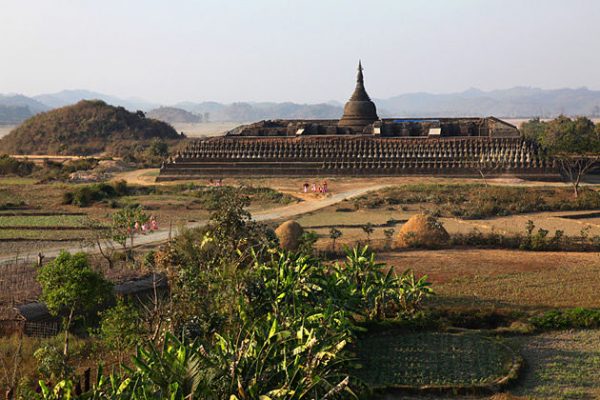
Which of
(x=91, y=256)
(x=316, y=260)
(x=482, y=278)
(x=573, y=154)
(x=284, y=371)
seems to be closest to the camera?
(x=284, y=371)

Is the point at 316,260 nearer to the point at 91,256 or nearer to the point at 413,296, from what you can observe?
the point at 413,296

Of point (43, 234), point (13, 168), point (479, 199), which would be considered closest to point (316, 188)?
point (479, 199)

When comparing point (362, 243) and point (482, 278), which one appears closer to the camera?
point (482, 278)

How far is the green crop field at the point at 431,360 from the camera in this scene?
519 inches

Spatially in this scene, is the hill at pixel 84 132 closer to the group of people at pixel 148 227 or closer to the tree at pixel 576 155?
the tree at pixel 576 155

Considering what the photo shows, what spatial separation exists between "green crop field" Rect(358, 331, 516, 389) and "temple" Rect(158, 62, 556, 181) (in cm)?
3416

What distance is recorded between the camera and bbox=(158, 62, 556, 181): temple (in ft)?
161

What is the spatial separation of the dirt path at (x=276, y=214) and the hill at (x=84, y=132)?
54659 millimetres

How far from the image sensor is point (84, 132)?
104 metres

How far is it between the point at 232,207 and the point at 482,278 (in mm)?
7996

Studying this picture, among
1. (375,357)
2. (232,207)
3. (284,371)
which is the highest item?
(232,207)

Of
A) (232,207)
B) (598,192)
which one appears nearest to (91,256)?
(232,207)

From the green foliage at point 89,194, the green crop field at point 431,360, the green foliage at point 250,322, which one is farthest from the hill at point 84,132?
the green crop field at point 431,360

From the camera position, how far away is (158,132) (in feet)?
356
